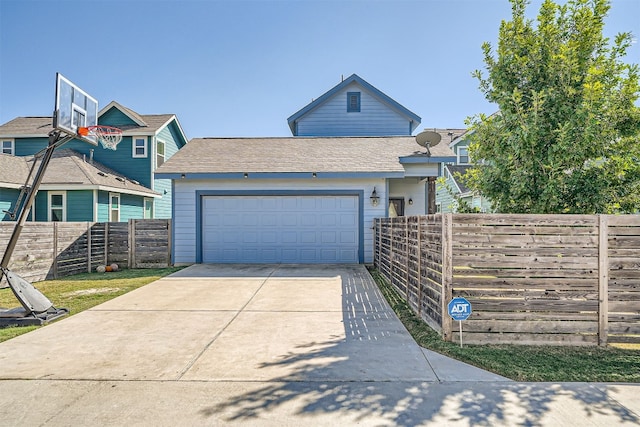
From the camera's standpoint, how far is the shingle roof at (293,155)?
11750 mm

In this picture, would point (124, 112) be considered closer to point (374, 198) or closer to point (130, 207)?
point (130, 207)

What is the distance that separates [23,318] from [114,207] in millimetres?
11587

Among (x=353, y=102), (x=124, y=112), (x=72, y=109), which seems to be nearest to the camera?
(x=72, y=109)

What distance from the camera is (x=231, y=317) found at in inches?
230

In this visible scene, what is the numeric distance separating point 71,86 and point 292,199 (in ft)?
22.3

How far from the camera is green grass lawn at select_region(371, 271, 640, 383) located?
359cm

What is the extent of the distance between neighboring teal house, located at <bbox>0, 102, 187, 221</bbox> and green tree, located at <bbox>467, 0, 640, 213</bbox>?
14.7 m

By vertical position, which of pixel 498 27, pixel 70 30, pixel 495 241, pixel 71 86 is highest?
pixel 70 30

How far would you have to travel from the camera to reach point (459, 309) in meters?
4.34

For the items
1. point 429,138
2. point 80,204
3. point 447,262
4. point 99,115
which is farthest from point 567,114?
point 99,115

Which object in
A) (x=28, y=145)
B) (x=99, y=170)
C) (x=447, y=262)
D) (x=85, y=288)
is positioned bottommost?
(x=85, y=288)

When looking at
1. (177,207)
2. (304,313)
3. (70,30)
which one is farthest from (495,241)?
(70,30)

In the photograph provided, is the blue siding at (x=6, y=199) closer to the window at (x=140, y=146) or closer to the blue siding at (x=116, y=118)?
the window at (x=140, y=146)

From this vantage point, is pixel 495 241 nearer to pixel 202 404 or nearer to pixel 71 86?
pixel 202 404
